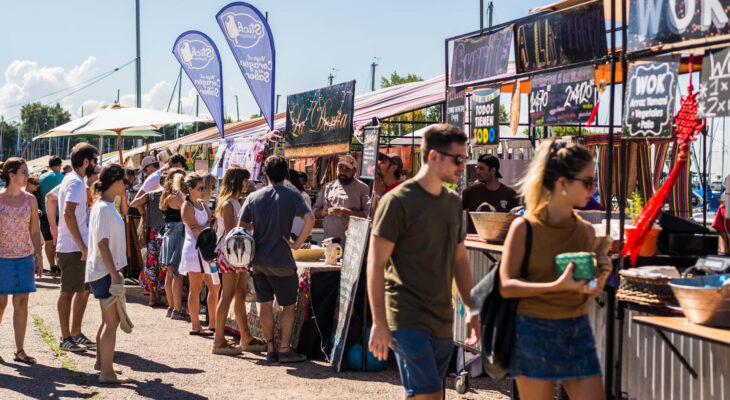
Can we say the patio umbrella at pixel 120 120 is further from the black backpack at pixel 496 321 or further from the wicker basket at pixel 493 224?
the black backpack at pixel 496 321

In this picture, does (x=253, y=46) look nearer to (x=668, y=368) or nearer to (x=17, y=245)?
(x=17, y=245)

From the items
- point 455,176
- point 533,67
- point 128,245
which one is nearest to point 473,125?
point 533,67

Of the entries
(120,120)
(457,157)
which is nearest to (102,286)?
(457,157)

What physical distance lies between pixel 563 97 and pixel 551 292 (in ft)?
8.70

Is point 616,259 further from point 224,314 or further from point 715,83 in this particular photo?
point 224,314

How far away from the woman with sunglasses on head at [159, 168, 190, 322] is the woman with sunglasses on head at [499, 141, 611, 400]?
20.4 ft

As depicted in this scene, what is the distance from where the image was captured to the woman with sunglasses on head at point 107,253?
245 inches

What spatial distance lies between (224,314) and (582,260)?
4.91 meters

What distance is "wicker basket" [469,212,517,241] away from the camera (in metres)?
5.59

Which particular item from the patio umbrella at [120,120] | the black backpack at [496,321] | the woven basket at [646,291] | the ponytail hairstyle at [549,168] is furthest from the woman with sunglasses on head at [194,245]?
the patio umbrella at [120,120]

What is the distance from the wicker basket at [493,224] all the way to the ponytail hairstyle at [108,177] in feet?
9.44

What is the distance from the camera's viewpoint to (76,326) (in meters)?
7.92

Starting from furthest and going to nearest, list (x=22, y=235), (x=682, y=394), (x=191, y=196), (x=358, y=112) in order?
(x=358, y=112)
(x=191, y=196)
(x=22, y=235)
(x=682, y=394)

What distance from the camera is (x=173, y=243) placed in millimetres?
9461
